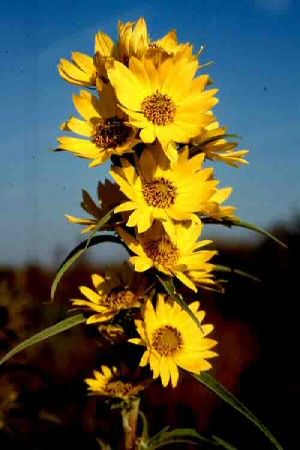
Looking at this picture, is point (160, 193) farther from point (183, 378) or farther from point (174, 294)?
point (183, 378)

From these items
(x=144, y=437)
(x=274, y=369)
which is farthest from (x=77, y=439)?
(x=274, y=369)

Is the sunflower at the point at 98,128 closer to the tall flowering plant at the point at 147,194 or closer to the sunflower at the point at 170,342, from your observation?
the tall flowering plant at the point at 147,194

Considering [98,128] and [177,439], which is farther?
[177,439]

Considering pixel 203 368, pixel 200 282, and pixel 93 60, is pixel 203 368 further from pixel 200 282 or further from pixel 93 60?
pixel 93 60

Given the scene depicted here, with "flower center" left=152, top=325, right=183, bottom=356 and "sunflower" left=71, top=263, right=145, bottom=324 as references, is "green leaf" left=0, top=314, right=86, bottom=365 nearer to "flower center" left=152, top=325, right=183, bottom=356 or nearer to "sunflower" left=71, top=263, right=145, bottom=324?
"sunflower" left=71, top=263, right=145, bottom=324

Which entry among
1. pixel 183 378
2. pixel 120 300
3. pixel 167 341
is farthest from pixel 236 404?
pixel 183 378

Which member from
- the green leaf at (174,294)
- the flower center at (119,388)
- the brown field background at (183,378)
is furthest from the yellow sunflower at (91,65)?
the flower center at (119,388)

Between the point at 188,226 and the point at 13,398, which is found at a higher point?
the point at 188,226
